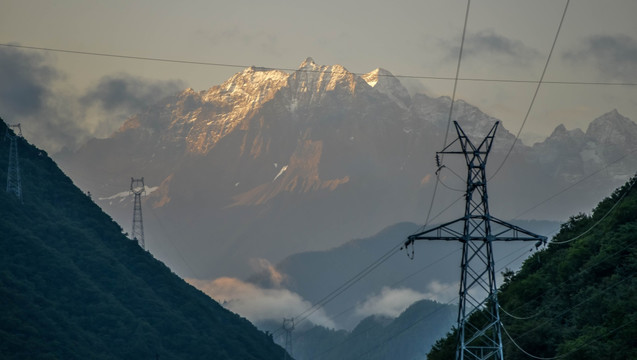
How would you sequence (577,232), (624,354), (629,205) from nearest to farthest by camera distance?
(624,354) < (629,205) < (577,232)

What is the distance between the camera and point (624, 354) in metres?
88.9

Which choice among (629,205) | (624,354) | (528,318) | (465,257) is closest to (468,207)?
(465,257)

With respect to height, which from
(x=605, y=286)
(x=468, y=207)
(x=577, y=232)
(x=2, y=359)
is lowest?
(x=468, y=207)

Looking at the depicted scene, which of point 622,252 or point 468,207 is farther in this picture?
point 622,252

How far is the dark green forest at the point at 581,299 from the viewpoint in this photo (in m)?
94.9

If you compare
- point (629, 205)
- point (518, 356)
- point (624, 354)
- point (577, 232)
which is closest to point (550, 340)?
point (518, 356)

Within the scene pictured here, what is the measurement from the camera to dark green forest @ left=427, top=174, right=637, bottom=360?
3738 inches

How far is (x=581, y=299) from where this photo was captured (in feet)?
378

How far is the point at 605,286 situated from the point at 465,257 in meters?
42.6

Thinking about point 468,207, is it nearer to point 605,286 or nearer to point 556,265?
point 605,286

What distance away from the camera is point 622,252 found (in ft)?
392

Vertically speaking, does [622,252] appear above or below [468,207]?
above

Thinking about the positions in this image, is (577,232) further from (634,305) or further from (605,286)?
(634,305)

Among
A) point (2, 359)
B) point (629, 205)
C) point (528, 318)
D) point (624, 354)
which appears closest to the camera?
point (624, 354)
